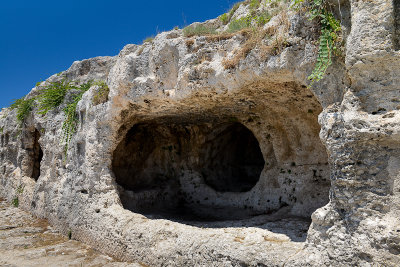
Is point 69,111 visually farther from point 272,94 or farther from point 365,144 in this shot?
point 365,144

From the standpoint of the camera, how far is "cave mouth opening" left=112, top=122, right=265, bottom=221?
8.14 meters

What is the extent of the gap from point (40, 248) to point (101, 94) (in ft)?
10.8

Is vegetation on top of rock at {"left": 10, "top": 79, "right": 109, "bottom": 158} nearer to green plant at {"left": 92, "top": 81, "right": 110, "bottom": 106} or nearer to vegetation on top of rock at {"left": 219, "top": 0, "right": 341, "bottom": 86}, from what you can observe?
green plant at {"left": 92, "top": 81, "right": 110, "bottom": 106}

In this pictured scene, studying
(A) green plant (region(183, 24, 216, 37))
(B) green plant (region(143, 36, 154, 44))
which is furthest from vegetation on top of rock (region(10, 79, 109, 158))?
(A) green plant (region(183, 24, 216, 37))

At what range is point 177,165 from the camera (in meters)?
8.91

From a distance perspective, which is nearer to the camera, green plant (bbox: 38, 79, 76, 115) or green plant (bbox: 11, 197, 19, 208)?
green plant (bbox: 38, 79, 76, 115)

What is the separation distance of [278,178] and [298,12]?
3.65m

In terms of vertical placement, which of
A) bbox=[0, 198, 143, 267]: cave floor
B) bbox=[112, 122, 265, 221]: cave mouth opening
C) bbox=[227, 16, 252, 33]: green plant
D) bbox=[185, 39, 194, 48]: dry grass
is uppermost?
bbox=[227, 16, 252, 33]: green plant

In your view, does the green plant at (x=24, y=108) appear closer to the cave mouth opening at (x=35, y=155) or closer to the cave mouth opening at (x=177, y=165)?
the cave mouth opening at (x=35, y=155)

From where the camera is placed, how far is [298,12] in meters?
3.97

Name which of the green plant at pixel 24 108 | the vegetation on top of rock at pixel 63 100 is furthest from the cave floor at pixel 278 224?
the green plant at pixel 24 108

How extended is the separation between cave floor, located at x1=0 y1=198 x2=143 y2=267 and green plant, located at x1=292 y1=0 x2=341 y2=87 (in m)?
3.94

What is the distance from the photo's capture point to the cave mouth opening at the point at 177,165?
814 centimetres

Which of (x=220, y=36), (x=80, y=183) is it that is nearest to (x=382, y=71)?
(x=220, y=36)
